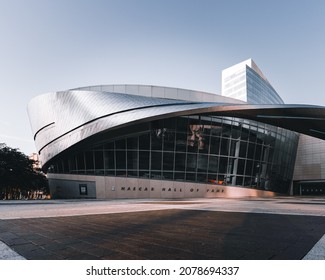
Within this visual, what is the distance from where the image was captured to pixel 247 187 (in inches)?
1148

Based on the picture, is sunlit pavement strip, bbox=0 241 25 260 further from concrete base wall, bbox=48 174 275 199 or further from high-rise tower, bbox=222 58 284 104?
high-rise tower, bbox=222 58 284 104

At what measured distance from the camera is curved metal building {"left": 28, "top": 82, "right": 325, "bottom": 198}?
978 inches

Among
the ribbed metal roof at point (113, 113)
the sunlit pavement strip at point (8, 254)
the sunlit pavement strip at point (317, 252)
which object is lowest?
the sunlit pavement strip at point (8, 254)

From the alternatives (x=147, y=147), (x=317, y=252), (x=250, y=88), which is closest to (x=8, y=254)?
(x=317, y=252)

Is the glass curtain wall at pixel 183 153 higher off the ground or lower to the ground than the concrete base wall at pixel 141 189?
higher

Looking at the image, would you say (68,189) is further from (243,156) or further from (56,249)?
(56,249)

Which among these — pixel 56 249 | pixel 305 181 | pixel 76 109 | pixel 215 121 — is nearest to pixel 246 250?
pixel 56 249

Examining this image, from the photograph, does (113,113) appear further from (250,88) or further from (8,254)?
(250,88)

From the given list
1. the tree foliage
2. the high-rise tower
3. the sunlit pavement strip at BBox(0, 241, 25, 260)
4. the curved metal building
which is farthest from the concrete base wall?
the high-rise tower

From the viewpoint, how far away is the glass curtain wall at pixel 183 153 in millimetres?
26500

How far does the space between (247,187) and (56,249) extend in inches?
1160

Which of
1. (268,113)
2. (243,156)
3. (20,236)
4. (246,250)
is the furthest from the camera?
(243,156)

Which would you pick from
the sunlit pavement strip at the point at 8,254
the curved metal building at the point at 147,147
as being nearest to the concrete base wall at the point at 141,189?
the curved metal building at the point at 147,147

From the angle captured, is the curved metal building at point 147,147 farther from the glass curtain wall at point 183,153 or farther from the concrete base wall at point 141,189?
the concrete base wall at point 141,189
